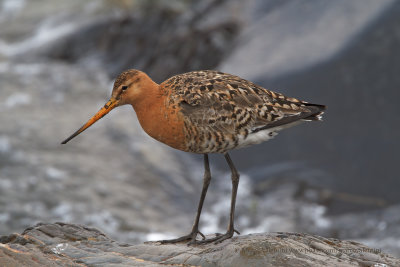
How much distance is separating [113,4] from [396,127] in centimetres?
902

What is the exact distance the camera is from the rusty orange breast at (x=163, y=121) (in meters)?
5.77

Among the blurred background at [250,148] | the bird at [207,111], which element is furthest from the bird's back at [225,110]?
the blurred background at [250,148]

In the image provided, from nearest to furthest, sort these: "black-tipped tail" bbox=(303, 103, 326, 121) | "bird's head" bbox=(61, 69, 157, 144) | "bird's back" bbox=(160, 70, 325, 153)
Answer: "bird's back" bbox=(160, 70, 325, 153), "bird's head" bbox=(61, 69, 157, 144), "black-tipped tail" bbox=(303, 103, 326, 121)

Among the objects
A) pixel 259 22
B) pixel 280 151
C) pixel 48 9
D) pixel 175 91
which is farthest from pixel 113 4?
pixel 175 91

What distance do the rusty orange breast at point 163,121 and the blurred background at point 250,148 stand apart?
149 inches

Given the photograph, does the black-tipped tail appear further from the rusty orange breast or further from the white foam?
the white foam

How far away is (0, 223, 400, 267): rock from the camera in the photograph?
4.68 metres

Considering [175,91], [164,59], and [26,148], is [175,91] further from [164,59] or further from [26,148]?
[164,59]

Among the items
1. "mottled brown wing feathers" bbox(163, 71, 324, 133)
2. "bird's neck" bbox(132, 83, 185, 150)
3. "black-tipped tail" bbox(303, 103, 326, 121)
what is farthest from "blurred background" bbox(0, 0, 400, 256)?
"bird's neck" bbox(132, 83, 185, 150)

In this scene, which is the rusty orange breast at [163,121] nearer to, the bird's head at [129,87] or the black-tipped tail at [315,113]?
the bird's head at [129,87]

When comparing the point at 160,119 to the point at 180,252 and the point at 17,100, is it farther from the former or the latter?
the point at 17,100

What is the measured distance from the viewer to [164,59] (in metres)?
13.3

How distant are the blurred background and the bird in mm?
3616

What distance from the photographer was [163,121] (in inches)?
230
